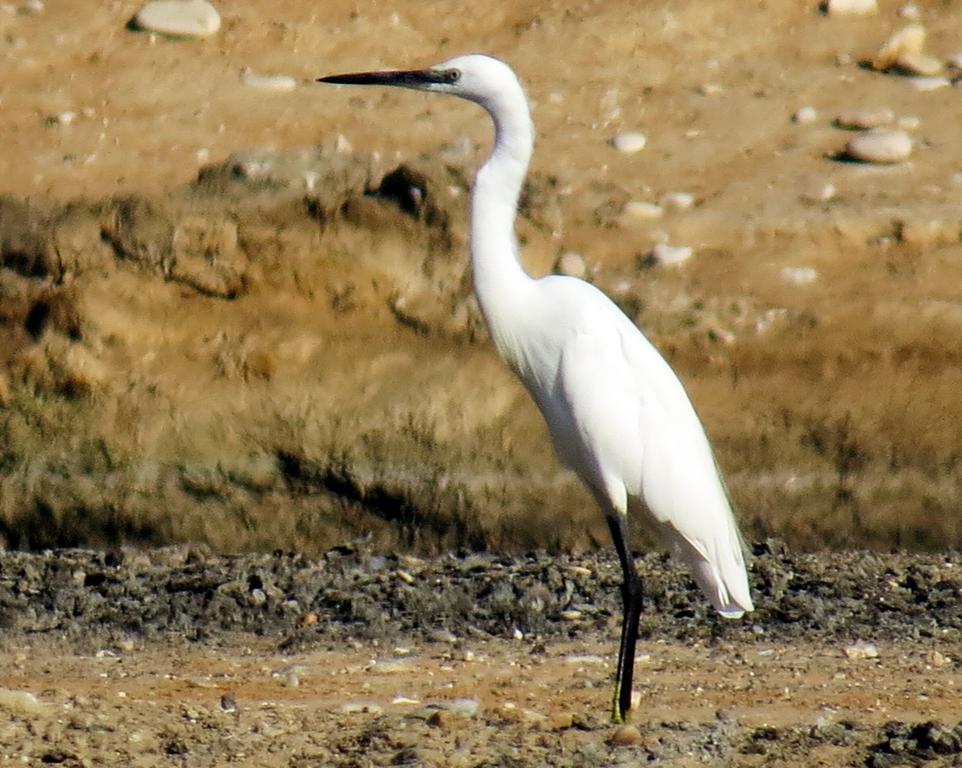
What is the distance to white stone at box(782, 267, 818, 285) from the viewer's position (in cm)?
663

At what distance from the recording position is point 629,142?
293 inches

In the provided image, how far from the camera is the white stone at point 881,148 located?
723cm

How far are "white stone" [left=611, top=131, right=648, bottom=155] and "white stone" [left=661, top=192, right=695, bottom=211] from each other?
1.41 ft

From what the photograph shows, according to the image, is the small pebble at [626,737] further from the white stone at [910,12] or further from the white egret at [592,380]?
the white stone at [910,12]

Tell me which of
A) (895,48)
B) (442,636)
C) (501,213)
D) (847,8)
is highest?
(847,8)

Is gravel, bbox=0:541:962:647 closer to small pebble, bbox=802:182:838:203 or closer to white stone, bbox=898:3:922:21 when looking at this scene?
small pebble, bbox=802:182:838:203

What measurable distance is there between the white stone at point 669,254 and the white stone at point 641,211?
167 mm

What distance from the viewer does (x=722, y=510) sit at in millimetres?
4941

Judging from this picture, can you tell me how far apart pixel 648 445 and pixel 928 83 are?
3.61m

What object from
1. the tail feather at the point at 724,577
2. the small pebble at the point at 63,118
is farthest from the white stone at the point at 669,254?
the small pebble at the point at 63,118

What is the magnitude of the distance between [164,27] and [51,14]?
0.60 m

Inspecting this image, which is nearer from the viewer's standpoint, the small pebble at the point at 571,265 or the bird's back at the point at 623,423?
the bird's back at the point at 623,423

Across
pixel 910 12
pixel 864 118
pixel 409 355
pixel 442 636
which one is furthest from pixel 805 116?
pixel 442 636

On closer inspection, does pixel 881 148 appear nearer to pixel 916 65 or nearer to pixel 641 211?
pixel 916 65
